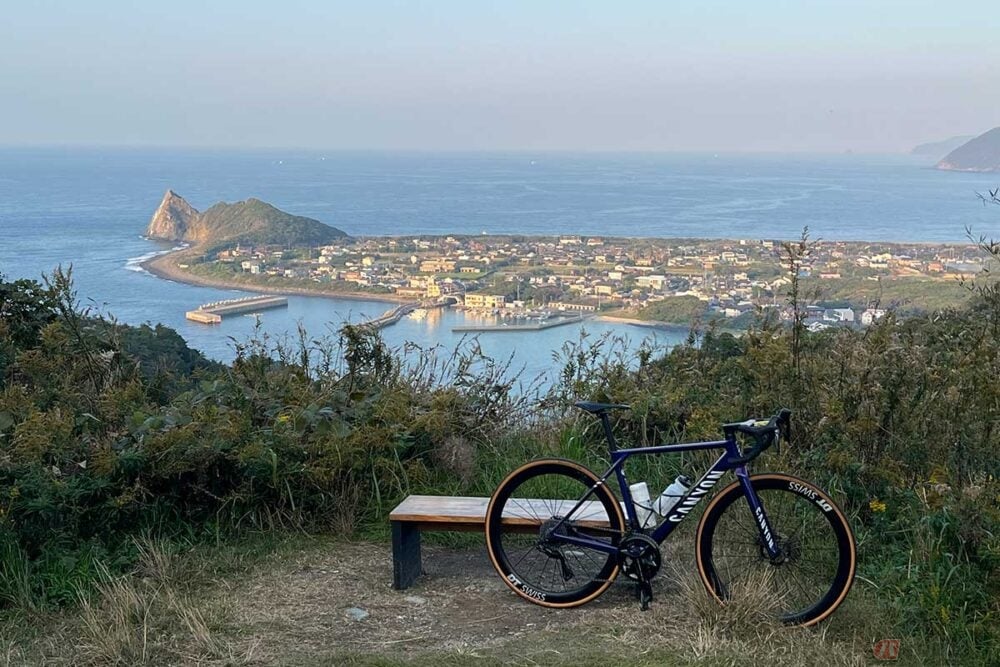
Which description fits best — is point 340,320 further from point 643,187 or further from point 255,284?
point 643,187

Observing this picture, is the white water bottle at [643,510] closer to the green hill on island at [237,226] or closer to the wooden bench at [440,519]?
the wooden bench at [440,519]

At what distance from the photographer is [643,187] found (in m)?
91.2

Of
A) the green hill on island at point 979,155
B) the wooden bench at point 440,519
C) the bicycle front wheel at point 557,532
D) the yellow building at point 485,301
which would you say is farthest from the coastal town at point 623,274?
the green hill on island at point 979,155

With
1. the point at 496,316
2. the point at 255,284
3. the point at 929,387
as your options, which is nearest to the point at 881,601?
the point at 929,387

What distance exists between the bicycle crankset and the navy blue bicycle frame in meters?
0.05

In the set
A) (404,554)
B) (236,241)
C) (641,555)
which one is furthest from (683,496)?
(236,241)

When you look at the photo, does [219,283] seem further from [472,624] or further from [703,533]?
[703,533]

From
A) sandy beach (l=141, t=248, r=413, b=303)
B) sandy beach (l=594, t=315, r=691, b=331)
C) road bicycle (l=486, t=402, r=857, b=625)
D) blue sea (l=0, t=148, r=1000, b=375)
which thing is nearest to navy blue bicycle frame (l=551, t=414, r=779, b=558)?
road bicycle (l=486, t=402, r=857, b=625)

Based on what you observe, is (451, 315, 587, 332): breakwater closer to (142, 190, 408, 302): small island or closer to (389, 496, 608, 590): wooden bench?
(142, 190, 408, 302): small island

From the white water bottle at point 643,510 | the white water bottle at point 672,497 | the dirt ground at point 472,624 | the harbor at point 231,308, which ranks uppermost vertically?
the white water bottle at point 672,497

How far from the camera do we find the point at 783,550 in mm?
4059

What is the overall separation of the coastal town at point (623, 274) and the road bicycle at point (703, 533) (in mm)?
1880

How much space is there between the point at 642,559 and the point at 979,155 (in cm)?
6594

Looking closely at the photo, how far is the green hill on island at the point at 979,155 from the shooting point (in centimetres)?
5034
